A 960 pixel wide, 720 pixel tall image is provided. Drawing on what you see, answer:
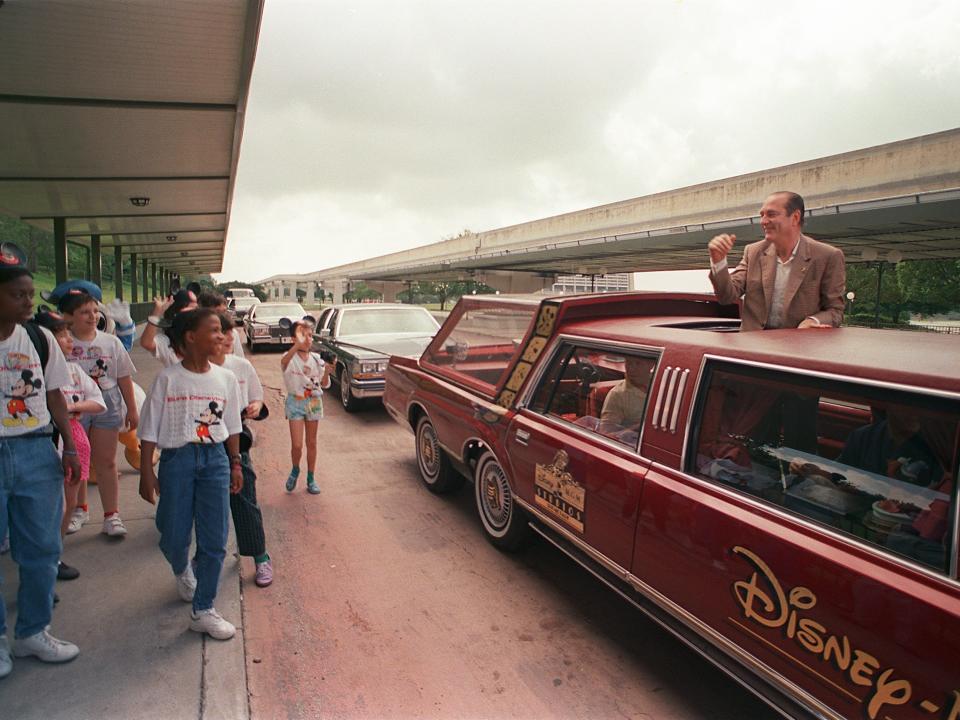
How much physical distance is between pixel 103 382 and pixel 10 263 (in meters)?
1.49

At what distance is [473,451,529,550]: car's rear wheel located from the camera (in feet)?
11.8

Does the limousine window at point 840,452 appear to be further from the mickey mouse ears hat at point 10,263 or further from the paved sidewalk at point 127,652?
the mickey mouse ears hat at point 10,263

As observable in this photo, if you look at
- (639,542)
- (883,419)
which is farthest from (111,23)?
(883,419)

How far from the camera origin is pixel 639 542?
244cm

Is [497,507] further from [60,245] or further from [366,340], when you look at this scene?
[60,245]

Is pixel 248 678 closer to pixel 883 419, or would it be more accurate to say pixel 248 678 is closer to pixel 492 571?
pixel 492 571

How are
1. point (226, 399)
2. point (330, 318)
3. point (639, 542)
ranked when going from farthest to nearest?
point (330, 318), point (226, 399), point (639, 542)

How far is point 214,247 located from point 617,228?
60.8ft

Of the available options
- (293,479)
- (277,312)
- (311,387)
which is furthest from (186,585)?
(277,312)

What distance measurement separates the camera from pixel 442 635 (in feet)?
9.36

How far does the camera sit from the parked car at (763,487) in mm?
1641

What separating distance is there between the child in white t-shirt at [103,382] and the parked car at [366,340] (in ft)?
12.2

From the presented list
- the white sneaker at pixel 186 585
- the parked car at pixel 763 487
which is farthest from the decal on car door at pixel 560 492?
the white sneaker at pixel 186 585

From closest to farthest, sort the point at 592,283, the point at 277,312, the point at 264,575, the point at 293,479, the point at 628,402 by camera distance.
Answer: the point at 628,402
the point at 264,575
the point at 293,479
the point at 277,312
the point at 592,283
